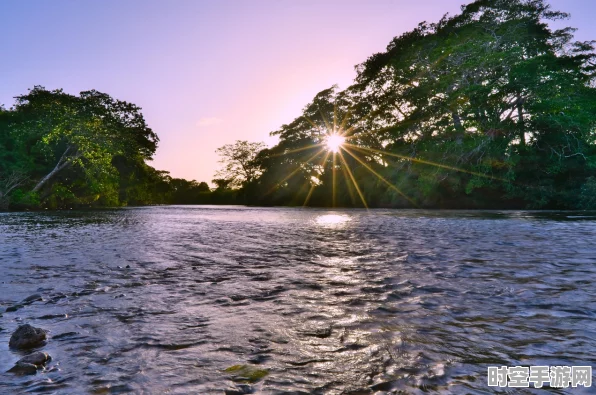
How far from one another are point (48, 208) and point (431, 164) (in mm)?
40989

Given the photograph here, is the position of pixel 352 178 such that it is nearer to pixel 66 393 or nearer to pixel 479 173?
pixel 479 173

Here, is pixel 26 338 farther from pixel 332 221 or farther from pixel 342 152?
pixel 342 152

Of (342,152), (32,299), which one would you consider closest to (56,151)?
(342,152)

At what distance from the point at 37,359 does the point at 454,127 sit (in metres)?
35.6

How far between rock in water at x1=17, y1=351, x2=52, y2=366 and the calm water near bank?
0.22 ft

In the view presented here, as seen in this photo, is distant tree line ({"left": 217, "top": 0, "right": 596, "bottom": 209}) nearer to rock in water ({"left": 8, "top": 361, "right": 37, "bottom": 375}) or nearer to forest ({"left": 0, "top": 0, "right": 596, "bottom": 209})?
forest ({"left": 0, "top": 0, "right": 596, "bottom": 209})

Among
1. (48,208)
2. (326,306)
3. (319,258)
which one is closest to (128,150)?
(48,208)

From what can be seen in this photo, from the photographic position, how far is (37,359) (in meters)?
2.60

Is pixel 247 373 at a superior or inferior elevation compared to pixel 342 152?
inferior

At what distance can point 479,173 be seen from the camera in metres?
32.3

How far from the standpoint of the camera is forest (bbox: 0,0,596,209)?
29.5m

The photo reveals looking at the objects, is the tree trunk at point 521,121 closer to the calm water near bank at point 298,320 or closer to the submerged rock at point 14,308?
the calm water near bank at point 298,320

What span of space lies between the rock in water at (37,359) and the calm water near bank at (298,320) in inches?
2.7

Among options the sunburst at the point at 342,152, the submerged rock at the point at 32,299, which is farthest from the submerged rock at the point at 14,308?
the sunburst at the point at 342,152
